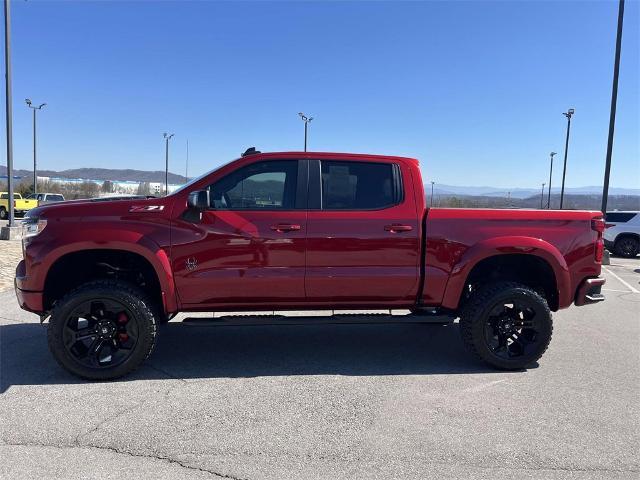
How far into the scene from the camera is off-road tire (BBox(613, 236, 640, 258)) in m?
16.1

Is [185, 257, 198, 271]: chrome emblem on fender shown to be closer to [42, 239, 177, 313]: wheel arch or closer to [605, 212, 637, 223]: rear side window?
[42, 239, 177, 313]: wheel arch

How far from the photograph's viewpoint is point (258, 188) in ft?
15.1

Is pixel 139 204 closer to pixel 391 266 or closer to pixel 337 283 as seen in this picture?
pixel 337 283

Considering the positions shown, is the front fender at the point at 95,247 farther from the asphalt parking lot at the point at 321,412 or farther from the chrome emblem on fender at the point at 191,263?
the asphalt parking lot at the point at 321,412

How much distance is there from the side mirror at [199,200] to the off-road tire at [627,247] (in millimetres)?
15998

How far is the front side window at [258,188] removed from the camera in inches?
179

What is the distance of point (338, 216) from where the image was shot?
4.53 meters

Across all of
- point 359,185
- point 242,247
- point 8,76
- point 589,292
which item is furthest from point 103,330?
point 8,76

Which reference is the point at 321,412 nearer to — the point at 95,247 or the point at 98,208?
the point at 95,247

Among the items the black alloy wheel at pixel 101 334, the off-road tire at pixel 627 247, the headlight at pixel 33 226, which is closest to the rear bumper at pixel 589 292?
the black alloy wheel at pixel 101 334

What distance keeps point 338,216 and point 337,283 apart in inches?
23.7

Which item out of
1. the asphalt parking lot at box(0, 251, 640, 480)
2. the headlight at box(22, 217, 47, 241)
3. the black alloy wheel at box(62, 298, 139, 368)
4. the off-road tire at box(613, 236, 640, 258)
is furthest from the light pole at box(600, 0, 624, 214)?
the headlight at box(22, 217, 47, 241)

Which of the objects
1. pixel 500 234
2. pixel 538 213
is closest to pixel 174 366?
pixel 500 234

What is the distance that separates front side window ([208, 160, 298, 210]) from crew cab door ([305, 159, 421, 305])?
0.69ft
